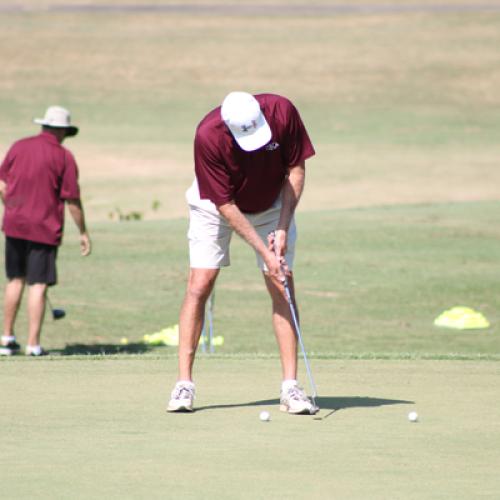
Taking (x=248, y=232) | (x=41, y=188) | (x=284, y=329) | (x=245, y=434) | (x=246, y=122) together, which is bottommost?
(x=245, y=434)

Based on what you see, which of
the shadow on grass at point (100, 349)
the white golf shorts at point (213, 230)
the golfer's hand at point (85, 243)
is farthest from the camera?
the shadow on grass at point (100, 349)

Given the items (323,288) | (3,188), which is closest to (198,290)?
(3,188)

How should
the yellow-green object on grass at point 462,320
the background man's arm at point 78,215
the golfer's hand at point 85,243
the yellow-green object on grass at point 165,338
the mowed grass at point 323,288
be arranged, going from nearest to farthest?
the background man's arm at point 78,215 < the golfer's hand at point 85,243 < the yellow-green object on grass at point 165,338 < the mowed grass at point 323,288 < the yellow-green object on grass at point 462,320

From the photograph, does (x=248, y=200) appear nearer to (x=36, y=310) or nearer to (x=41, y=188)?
(x=41, y=188)

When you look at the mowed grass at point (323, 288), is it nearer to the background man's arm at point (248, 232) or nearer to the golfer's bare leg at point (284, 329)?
the golfer's bare leg at point (284, 329)

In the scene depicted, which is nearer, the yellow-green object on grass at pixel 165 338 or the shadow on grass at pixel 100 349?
the shadow on grass at pixel 100 349

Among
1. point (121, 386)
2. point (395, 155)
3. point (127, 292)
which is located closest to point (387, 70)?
point (395, 155)

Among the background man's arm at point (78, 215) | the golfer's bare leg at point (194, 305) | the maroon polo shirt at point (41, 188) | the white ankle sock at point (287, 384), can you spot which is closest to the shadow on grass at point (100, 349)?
the background man's arm at point (78, 215)

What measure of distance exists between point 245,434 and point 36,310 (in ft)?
16.7

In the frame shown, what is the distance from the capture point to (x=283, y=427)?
251 inches

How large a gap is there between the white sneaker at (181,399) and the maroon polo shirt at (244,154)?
3.02 ft

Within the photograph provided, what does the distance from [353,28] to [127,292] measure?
36816 mm

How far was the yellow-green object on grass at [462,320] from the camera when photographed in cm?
1368

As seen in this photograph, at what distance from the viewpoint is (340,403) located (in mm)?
7074
